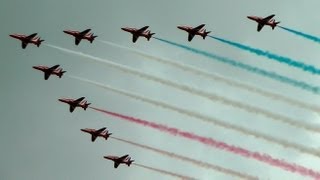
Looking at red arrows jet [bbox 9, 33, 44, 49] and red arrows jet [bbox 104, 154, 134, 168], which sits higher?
red arrows jet [bbox 9, 33, 44, 49]

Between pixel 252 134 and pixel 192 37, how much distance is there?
2816 cm

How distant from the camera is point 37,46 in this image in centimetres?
17088

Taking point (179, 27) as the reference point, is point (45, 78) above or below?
below

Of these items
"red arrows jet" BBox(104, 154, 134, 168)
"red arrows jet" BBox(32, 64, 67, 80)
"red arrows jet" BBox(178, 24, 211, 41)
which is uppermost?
"red arrows jet" BBox(178, 24, 211, 41)

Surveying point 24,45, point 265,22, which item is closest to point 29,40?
point 24,45

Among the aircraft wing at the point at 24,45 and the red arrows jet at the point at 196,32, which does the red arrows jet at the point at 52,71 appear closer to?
the aircraft wing at the point at 24,45

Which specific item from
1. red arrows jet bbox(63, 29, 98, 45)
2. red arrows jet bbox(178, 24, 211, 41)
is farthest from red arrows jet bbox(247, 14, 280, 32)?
red arrows jet bbox(63, 29, 98, 45)

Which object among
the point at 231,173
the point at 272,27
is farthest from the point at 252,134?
the point at 272,27

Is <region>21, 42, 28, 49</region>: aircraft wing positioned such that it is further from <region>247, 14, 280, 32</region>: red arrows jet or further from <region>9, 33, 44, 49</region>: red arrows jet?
<region>247, 14, 280, 32</region>: red arrows jet

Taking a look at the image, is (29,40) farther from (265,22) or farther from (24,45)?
(265,22)

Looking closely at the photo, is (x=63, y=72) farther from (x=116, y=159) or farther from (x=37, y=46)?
(x=116, y=159)

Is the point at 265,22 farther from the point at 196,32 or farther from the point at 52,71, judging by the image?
the point at 52,71

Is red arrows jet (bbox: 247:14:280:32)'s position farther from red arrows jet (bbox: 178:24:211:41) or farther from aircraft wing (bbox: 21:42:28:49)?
aircraft wing (bbox: 21:42:28:49)

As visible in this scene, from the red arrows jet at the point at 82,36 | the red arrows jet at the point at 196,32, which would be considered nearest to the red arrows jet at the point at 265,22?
the red arrows jet at the point at 196,32
